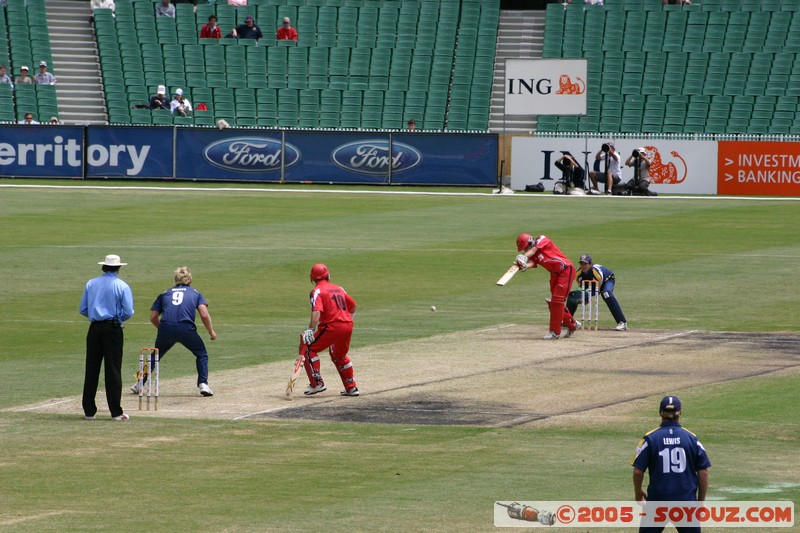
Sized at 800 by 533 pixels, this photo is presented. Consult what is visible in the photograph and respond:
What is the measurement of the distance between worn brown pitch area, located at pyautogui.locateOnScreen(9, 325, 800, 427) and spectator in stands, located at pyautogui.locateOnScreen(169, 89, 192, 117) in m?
33.1

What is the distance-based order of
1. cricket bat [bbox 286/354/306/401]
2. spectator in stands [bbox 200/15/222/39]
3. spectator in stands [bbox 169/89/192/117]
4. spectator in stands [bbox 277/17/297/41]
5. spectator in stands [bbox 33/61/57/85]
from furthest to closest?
1. spectator in stands [bbox 277/17/297/41]
2. spectator in stands [bbox 200/15/222/39]
3. spectator in stands [bbox 33/61/57/85]
4. spectator in stands [bbox 169/89/192/117]
5. cricket bat [bbox 286/354/306/401]

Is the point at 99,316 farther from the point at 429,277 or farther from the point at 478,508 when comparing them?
the point at 429,277

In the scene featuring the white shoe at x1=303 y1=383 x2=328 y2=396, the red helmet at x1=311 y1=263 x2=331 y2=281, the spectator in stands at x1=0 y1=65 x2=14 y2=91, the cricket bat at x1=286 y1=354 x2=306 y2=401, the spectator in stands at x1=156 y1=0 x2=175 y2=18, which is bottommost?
the spectator in stands at x1=0 y1=65 x2=14 y2=91

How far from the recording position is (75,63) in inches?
2320

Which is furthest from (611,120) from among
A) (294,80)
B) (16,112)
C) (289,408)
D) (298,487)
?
(298,487)

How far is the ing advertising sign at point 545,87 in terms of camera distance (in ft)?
165

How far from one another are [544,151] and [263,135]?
982 centimetres

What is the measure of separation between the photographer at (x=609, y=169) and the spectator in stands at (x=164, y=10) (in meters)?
21.1

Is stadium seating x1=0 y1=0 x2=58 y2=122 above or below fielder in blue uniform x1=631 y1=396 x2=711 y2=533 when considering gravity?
below

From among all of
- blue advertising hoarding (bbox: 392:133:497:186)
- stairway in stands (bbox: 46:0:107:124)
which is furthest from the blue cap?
stairway in stands (bbox: 46:0:107:124)

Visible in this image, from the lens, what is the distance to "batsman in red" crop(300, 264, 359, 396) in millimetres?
17625

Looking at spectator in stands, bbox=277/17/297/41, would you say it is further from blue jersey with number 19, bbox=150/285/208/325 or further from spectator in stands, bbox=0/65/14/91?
blue jersey with number 19, bbox=150/285/208/325

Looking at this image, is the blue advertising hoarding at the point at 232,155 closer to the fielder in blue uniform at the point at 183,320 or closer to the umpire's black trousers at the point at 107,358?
the fielder in blue uniform at the point at 183,320

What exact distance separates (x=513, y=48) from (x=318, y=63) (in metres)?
8.27
